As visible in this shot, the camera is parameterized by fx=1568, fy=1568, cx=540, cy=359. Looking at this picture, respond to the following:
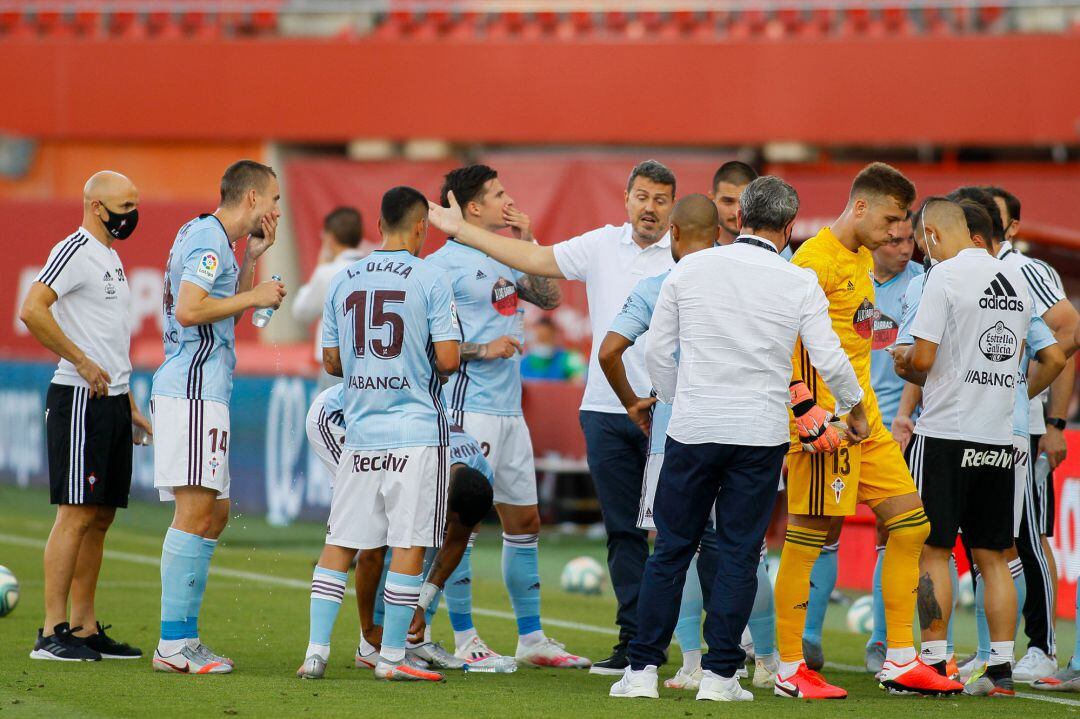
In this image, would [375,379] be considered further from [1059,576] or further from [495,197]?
[1059,576]

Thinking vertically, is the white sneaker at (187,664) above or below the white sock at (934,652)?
below

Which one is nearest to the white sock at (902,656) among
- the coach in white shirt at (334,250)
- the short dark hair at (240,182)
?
the short dark hair at (240,182)

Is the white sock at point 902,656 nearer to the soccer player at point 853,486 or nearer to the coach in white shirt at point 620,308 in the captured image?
the soccer player at point 853,486

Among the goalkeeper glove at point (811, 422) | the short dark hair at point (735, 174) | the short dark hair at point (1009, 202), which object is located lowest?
the goalkeeper glove at point (811, 422)

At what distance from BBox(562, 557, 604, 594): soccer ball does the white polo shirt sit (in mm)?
3582

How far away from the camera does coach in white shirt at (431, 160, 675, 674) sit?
7402mm

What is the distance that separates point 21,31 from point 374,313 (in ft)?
56.9

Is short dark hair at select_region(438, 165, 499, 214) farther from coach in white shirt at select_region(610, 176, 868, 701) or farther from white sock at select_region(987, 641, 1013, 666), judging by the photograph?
white sock at select_region(987, 641, 1013, 666)

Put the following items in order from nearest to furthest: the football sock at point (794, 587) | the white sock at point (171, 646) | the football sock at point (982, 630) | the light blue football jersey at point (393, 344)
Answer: the football sock at point (794, 587) < the light blue football jersey at point (393, 344) < the white sock at point (171, 646) < the football sock at point (982, 630)

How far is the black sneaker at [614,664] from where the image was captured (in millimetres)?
7293

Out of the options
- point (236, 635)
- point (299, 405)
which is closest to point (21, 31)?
point (299, 405)

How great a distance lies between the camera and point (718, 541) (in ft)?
21.0

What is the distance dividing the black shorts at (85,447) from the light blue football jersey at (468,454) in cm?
157

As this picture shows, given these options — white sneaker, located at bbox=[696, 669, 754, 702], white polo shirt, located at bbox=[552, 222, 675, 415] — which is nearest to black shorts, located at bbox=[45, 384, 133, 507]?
white polo shirt, located at bbox=[552, 222, 675, 415]
